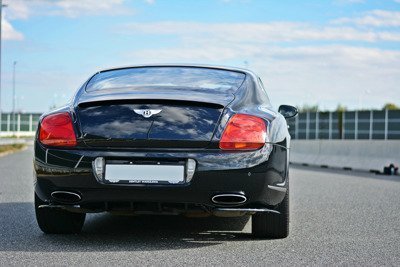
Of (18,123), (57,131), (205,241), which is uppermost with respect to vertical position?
(57,131)

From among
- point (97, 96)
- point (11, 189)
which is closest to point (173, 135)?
point (97, 96)

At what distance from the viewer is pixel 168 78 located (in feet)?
21.4

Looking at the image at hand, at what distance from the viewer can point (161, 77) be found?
657 centimetres

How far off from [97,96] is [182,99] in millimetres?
732

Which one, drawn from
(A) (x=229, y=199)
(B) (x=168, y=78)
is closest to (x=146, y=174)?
(A) (x=229, y=199)

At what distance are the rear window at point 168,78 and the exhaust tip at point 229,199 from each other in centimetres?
99

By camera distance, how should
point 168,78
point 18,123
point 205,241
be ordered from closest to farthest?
point 205,241 → point 168,78 → point 18,123

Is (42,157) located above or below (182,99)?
below

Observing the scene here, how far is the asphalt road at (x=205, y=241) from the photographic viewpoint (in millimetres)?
5371

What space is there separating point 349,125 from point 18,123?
55576mm

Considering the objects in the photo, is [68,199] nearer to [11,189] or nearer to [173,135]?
[173,135]

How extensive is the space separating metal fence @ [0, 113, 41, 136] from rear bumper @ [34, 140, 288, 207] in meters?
79.6

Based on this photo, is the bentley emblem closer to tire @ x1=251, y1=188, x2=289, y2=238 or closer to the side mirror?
tire @ x1=251, y1=188, x2=289, y2=238

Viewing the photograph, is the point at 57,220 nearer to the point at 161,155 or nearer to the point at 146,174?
the point at 146,174
